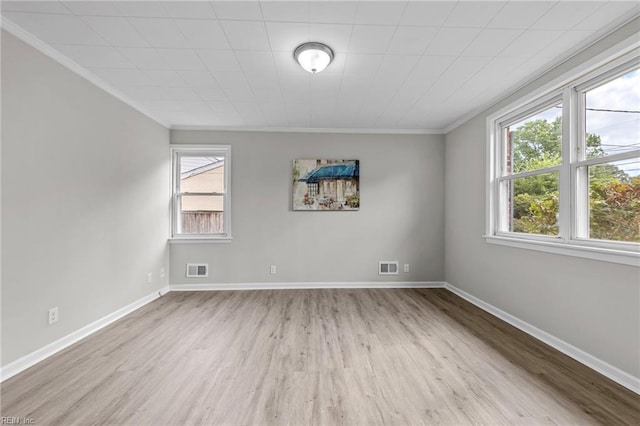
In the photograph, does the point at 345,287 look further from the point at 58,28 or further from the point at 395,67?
the point at 58,28

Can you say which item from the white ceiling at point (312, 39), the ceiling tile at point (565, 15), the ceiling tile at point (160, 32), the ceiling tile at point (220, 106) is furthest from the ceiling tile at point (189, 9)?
the ceiling tile at point (565, 15)

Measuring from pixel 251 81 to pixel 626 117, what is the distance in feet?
10.5

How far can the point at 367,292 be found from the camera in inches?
164

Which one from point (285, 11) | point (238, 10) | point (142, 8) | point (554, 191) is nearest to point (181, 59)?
point (142, 8)

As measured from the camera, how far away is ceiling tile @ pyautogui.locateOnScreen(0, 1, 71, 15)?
5.84 feet

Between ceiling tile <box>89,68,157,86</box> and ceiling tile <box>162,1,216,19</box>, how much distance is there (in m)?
1.10

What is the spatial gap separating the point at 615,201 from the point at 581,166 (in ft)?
1.23

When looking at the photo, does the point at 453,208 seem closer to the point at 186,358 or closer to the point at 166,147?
the point at 186,358

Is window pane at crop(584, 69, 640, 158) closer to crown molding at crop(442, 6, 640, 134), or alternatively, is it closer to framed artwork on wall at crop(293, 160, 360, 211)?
crown molding at crop(442, 6, 640, 134)

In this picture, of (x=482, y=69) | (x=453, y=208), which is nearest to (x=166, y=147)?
(x=482, y=69)

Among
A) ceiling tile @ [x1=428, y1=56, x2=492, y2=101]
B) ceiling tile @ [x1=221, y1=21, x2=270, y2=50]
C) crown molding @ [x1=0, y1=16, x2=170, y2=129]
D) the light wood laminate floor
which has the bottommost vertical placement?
the light wood laminate floor

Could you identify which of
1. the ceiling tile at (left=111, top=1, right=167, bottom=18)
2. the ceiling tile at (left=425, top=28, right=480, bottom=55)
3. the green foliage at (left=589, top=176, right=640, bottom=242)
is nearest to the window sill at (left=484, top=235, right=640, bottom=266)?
the green foliage at (left=589, top=176, right=640, bottom=242)

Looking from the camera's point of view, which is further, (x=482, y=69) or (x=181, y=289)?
(x=181, y=289)

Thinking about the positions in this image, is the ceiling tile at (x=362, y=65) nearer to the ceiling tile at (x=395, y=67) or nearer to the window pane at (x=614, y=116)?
the ceiling tile at (x=395, y=67)
